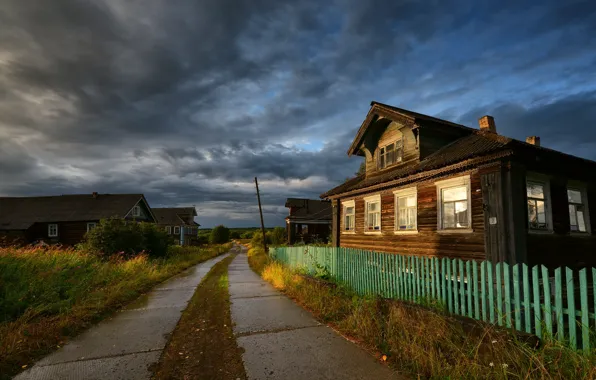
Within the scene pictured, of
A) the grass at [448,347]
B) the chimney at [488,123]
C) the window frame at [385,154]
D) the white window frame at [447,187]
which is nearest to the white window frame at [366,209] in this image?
the window frame at [385,154]

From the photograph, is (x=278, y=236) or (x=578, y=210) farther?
(x=278, y=236)

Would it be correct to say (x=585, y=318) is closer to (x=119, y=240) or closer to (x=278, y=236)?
(x=119, y=240)

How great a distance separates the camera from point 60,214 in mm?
33250

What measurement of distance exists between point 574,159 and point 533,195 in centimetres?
148

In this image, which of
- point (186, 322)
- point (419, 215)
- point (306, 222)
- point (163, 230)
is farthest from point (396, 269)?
point (306, 222)

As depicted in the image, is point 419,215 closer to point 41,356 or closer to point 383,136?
point 383,136

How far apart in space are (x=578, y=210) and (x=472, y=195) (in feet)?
14.8

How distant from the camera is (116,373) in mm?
4098

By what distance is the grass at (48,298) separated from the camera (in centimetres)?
505

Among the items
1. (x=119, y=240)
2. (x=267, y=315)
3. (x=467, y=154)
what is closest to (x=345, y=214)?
(x=467, y=154)

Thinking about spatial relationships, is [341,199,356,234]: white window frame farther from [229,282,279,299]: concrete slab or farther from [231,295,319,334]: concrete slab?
[231,295,319,334]: concrete slab

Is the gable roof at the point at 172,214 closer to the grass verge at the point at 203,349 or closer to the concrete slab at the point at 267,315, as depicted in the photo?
the concrete slab at the point at 267,315

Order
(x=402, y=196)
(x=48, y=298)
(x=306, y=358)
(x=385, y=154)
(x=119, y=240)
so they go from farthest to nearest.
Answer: (x=119, y=240), (x=385, y=154), (x=402, y=196), (x=48, y=298), (x=306, y=358)

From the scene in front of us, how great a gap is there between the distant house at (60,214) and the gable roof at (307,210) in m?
18.7
